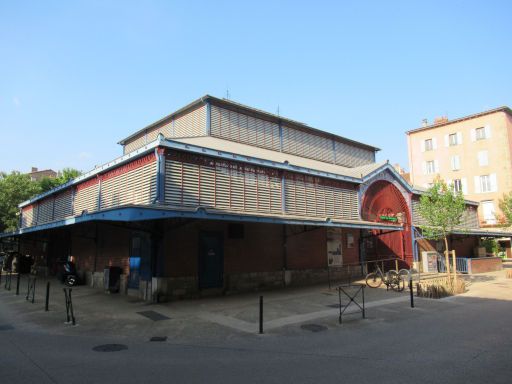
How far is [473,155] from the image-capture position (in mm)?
47625

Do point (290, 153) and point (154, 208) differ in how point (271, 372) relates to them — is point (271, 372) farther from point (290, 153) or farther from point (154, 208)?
point (290, 153)

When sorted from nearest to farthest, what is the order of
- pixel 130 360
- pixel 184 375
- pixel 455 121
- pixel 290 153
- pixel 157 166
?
pixel 184 375
pixel 130 360
pixel 157 166
pixel 290 153
pixel 455 121

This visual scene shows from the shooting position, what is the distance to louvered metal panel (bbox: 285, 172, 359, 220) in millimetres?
19281

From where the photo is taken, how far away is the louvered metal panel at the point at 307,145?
26.3 m

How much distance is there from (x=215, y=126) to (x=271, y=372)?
1756 cm

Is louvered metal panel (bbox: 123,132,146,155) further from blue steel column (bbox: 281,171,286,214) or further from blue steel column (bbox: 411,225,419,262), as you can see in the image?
blue steel column (bbox: 411,225,419,262)

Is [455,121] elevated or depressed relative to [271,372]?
elevated

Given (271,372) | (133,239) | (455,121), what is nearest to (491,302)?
(271,372)

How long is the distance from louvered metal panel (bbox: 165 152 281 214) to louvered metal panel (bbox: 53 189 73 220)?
10.9 metres

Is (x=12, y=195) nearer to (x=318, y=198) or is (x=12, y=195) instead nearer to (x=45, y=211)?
(x=45, y=211)

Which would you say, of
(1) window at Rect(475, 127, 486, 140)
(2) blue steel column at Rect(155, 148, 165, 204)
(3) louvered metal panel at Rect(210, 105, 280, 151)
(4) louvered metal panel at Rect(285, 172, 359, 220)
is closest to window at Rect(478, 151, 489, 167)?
(1) window at Rect(475, 127, 486, 140)

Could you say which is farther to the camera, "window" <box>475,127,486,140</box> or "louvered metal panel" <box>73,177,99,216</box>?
"window" <box>475,127,486,140</box>

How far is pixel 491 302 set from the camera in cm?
1490

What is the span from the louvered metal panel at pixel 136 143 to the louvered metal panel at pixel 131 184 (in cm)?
1013
